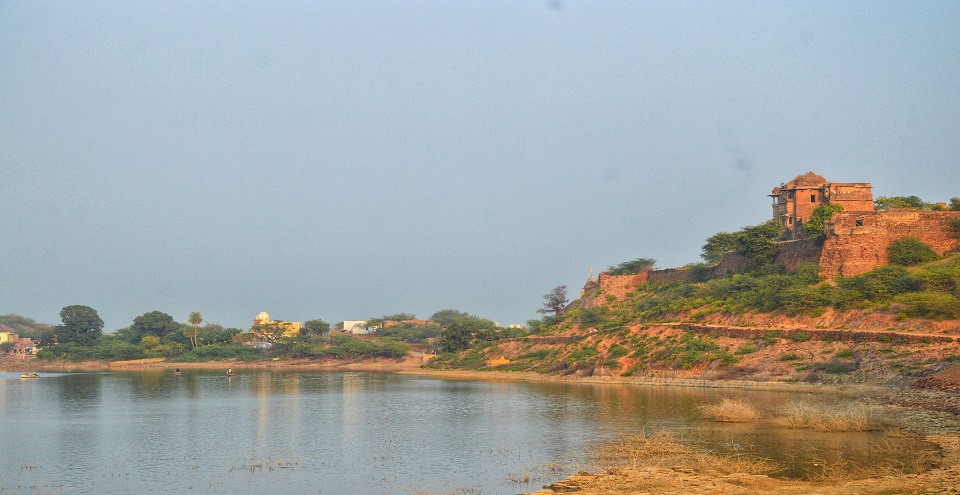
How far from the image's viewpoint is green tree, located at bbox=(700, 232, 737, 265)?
66062 millimetres

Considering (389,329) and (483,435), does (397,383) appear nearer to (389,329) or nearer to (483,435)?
(483,435)

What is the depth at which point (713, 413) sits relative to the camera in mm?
30109

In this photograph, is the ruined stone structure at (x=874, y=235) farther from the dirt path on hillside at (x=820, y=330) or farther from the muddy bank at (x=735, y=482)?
the muddy bank at (x=735, y=482)

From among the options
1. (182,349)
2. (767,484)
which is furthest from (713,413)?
(182,349)

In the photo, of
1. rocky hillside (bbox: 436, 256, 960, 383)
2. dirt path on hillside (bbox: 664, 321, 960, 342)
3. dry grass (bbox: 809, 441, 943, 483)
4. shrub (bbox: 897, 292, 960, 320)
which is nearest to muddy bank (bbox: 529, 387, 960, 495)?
dry grass (bbox: 809, 441, 943, 483)

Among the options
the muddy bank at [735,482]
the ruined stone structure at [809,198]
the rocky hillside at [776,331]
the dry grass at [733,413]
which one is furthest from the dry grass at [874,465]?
the ruined stone structure at [809,198]

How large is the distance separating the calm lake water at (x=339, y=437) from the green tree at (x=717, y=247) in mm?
22975

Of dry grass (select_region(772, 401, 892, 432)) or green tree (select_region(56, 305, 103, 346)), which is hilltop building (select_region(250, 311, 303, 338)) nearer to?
green tree (select_region(56, 305, 103, 346))

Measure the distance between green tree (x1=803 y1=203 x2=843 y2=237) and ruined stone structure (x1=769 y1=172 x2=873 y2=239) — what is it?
187cm

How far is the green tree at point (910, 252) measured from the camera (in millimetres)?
48156

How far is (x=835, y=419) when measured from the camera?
25.7 meters

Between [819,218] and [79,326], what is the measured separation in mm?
87862

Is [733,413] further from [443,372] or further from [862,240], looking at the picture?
[443,372]

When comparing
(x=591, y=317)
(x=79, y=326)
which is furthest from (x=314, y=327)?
(x=591, y=317)
